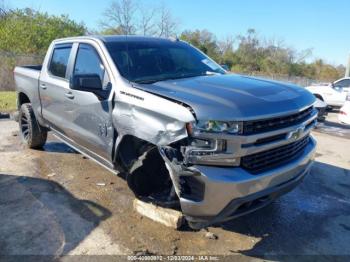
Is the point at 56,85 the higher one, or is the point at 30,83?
the point at 56,85

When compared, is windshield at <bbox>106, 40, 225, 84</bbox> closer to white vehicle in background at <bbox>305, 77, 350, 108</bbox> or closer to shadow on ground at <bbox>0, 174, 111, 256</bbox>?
shadow on ground at <bbox>0, 174, 111, 256</bbox>

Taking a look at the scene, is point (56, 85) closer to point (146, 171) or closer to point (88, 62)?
point (88, 62)

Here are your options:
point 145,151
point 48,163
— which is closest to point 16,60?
point 48,163

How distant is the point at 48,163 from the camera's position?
607cm

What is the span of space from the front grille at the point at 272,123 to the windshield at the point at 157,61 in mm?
1336

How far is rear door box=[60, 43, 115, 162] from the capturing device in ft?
13.3

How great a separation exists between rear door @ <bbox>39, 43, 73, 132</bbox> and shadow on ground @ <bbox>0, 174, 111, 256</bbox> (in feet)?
3.23

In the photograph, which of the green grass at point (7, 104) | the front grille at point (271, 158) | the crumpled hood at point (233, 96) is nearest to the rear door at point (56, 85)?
the crumpled hood at point (233, 96)

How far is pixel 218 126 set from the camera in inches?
116

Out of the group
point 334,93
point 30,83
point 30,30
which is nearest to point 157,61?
point 30,83

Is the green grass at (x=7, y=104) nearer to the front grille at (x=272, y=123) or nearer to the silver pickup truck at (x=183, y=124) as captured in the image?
the silver pickup truck at (x=183, y=124)

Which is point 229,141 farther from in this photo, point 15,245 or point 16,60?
point 16,60

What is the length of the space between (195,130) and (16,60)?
17.5 meters

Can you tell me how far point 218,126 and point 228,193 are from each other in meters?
0.55
